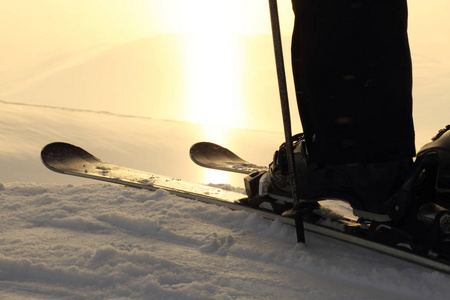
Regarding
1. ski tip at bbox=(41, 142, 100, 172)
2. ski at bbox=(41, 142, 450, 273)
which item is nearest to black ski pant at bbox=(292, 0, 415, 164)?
ski at bbox=(41, 142, 450, 273)

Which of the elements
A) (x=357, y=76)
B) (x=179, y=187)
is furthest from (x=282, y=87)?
(x=179, y=187)

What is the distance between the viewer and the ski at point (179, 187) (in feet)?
6.45

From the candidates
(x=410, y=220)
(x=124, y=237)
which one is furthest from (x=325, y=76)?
(x=124, y=237)

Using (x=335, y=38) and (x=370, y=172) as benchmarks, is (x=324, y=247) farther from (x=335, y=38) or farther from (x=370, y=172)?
(x=335, y=38)

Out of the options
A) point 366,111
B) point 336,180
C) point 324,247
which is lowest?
point 324,247

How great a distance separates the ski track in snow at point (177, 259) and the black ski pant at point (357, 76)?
1.43 feet

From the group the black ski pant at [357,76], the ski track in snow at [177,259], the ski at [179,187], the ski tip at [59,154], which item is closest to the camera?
the ski track in snow at [177,259]

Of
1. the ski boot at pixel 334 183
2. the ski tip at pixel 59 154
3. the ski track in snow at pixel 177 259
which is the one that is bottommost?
the ski track in snow at pixel 177 259

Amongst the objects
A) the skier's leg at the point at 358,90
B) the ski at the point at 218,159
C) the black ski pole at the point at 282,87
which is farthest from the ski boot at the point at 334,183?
the ski at the point at 218,159

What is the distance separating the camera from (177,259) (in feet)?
6.13

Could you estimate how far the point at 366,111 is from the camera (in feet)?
6.16

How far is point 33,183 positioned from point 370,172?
2070 mm

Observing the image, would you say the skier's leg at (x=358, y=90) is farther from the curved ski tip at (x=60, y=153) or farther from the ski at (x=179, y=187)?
the curved ski tip at (x=60, y=153)

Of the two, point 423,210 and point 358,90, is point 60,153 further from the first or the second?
point 423,210
